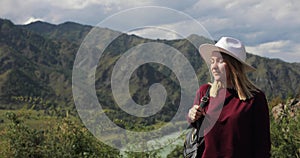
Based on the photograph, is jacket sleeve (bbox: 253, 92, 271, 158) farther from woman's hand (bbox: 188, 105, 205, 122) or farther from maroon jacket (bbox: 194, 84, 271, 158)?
woman's hand (bbox: 188, 105, 205, 122)

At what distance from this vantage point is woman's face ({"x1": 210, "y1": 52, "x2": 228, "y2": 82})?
8.71 feet

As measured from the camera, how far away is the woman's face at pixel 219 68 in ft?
8.71

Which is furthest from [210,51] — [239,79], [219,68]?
[239,79]

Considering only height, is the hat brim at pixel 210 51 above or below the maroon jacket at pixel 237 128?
above

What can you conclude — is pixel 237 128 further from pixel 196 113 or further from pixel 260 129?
pixel 196 113

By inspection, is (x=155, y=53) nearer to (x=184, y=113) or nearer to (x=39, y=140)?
(x=184, y=113)

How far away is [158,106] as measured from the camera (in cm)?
334

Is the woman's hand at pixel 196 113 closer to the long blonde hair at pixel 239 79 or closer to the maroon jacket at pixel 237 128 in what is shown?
the maroon jacket at pixel 237 128

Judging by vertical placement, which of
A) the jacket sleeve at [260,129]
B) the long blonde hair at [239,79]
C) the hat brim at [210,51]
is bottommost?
the jacket sleeve at [260,129]

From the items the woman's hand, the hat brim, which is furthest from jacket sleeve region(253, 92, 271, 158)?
the woman's hand

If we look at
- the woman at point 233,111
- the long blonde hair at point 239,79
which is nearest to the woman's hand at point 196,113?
the woman at point 233,111

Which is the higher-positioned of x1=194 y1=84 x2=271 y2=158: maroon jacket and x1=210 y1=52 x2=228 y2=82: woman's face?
x1=210 y1=52 x2=228 y2=82: woman's face

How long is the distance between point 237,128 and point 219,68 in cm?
41

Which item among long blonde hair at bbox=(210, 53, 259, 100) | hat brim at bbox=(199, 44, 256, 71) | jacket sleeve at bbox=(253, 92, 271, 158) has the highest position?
hat brim at bbox=(199, 44, 256, 71)
